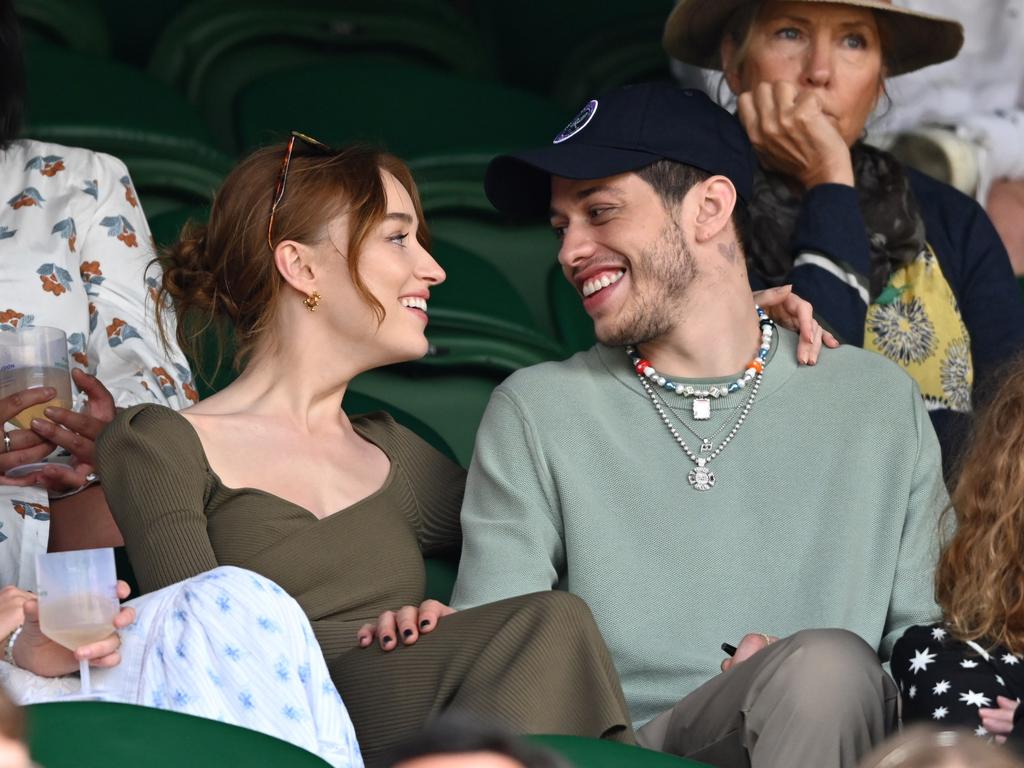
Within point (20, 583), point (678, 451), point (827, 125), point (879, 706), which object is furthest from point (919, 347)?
point (20, 583)

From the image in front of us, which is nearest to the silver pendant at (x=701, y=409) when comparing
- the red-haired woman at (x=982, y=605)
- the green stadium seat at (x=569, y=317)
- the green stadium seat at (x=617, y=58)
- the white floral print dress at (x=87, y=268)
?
the red-haired woman at (x=982, y=605)

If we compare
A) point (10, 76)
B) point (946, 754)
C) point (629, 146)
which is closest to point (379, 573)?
point (629, 146)

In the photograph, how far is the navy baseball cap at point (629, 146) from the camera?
2.08 m

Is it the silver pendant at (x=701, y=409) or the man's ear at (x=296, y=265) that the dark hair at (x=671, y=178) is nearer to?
the silver pendant at (x=701, y=409)

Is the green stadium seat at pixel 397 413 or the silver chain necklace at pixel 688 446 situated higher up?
the silver chain necklace at pixel 688 446

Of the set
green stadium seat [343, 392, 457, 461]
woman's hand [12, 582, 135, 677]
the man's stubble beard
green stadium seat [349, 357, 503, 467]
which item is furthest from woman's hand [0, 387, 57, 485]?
green stadium seat [349, 357, 503, 467]

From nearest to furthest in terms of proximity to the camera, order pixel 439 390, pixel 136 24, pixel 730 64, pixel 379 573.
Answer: pixel 379 573 → pixel 730 64 → pixel 439 390 → pixel 136 24

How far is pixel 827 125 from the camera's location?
8.05ft

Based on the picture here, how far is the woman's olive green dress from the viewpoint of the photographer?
1626 mm

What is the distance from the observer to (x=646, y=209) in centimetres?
210

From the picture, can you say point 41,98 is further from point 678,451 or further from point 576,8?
point 678,451

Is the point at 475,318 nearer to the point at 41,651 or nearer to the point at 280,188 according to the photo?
the point at 280,188

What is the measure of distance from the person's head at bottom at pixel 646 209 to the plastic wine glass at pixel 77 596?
28.7 inches

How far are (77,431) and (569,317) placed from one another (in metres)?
1.23
